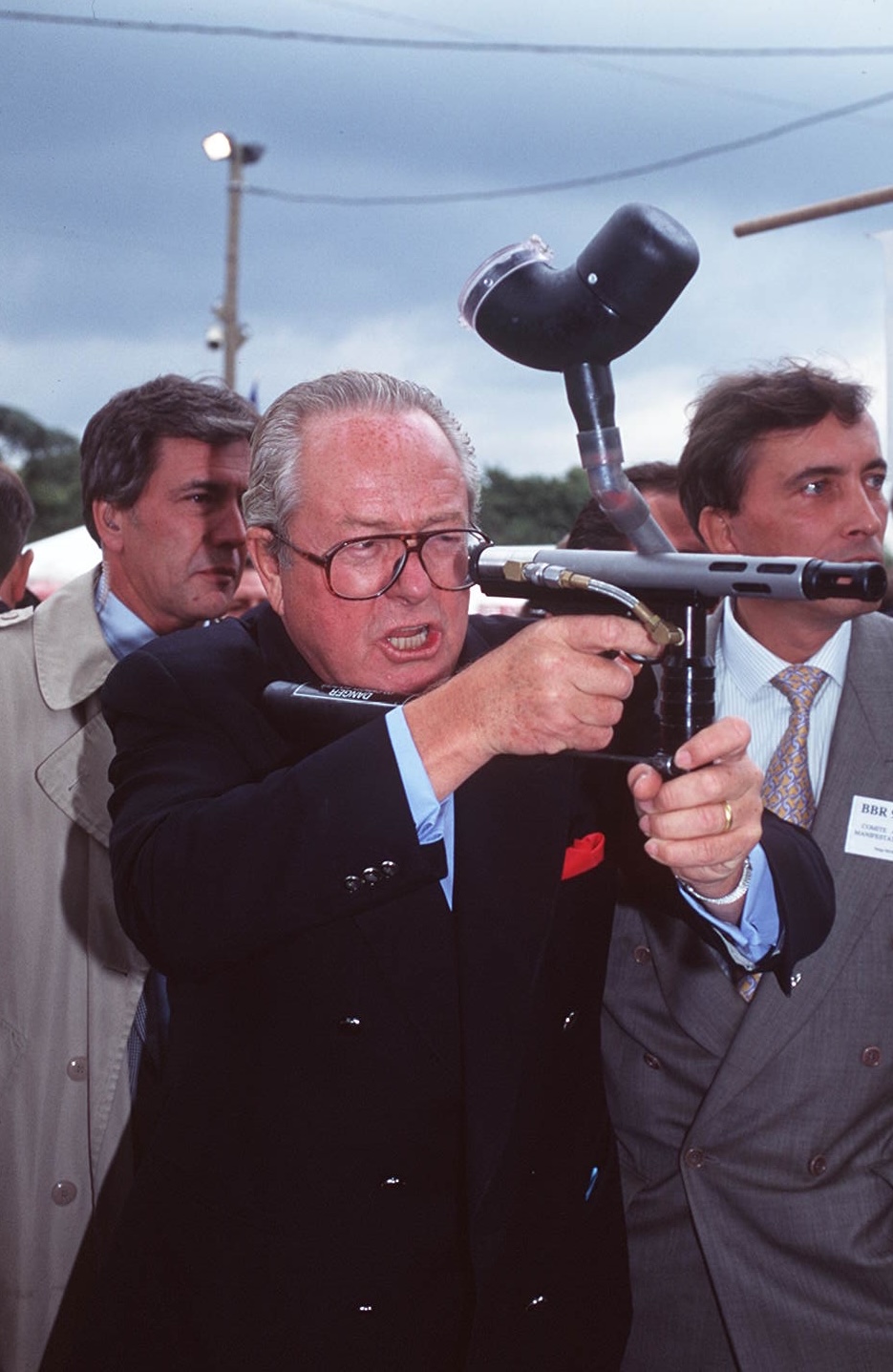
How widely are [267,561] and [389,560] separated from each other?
24 centimetres

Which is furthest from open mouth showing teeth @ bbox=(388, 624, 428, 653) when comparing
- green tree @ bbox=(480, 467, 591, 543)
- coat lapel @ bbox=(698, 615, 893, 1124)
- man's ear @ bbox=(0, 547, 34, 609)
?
green tree @ bbox=(480, 467, 591, 543)

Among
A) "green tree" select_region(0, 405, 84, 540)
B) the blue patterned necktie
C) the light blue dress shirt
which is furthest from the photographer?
"green tree" select_region(0, 405, 84, 540)

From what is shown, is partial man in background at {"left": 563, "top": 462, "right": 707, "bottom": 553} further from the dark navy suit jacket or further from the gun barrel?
the gun barrel

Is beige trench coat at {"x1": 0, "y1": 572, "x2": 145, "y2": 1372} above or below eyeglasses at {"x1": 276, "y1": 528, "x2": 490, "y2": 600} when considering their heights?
below

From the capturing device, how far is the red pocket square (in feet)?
5.88

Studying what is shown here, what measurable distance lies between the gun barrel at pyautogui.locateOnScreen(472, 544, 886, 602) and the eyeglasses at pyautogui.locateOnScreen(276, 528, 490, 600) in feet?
1.22

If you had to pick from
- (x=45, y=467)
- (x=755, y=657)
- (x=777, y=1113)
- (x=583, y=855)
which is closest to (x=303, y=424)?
(x=583, y=855)

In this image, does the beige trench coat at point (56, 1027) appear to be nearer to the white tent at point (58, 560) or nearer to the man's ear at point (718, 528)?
the man's ear at point (718, 528)

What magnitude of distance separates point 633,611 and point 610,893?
2.70 ft

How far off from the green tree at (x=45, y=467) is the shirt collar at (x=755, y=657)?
2193cm

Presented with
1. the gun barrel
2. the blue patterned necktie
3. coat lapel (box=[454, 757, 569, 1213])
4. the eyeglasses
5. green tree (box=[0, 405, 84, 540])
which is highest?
green tree (box=[0, 405, 84, 540])

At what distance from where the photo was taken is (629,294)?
3.72 feet

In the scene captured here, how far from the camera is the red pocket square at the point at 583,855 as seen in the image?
1792mm

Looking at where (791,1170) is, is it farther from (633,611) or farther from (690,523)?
(690,523)
